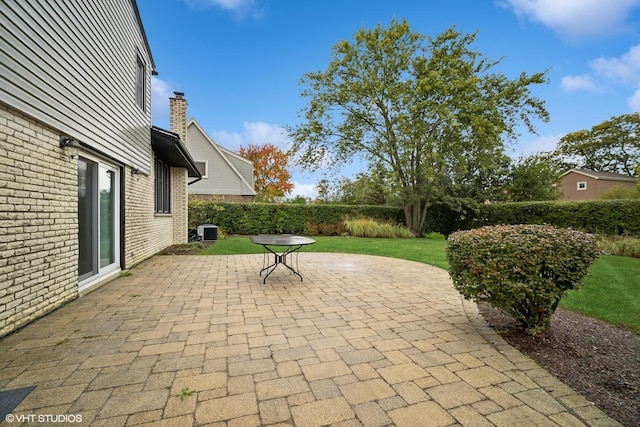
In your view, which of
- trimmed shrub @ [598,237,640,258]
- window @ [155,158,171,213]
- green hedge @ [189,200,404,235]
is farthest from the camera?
green hedge @ [189,200,404,235]

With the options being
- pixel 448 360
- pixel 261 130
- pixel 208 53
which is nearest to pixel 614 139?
pixel 261 130

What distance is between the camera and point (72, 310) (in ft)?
11.3

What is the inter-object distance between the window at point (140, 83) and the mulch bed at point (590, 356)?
8347 millimetres

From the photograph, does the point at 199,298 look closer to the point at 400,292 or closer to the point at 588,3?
the point at 400,292

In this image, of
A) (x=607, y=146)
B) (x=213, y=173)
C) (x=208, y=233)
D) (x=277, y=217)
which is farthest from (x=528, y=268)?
(x=607, y=146)

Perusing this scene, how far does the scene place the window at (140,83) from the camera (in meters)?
7.07

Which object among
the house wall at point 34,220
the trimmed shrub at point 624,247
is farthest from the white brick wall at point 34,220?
the trimmed shrub at point 624,247

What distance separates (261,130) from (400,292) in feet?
88.1

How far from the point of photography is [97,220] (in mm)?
4738

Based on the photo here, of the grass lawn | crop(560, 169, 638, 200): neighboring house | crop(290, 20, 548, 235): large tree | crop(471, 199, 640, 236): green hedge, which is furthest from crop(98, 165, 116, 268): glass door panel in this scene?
crop(560, 169, 638, 200): neighboring house

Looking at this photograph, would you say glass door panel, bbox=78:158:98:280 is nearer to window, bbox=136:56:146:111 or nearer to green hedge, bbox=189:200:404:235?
window, bbox=136:56:146:111

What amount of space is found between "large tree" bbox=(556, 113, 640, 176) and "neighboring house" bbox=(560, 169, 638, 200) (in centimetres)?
174

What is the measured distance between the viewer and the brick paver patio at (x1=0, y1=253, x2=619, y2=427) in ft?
5.71

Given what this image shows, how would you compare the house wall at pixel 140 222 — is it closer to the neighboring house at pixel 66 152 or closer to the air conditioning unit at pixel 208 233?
the neighboring house at pixel 66 152
